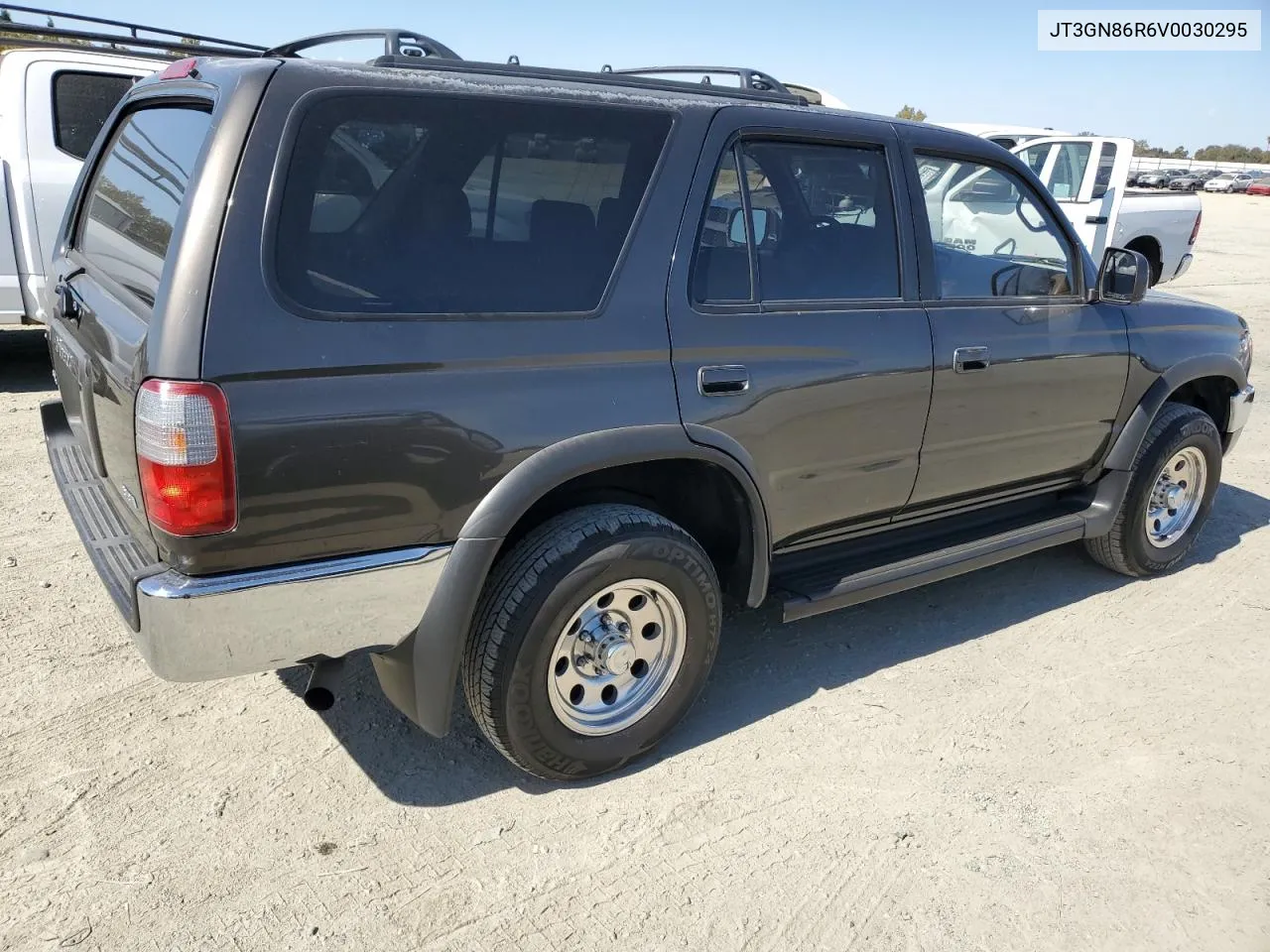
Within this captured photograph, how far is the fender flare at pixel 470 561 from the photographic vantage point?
8.30 feet

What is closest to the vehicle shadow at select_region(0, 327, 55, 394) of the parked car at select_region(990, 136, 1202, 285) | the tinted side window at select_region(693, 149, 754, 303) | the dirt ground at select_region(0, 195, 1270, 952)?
the dirt ground at select_region(0, 195, 1270, 952)

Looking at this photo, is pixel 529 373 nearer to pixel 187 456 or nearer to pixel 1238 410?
pixel 187 456

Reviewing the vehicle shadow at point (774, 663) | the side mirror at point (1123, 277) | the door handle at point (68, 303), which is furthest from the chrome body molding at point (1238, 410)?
the door handle at point (68, 303)

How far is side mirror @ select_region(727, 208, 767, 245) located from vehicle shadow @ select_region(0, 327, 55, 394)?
18.5 ft

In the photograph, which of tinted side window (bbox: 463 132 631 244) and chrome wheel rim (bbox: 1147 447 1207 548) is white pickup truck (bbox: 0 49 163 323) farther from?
chrome wheel rim (bbox: 1147 447 1207 548)

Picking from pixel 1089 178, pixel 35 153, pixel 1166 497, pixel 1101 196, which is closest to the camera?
pixel 1166 497

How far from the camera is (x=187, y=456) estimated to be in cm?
220

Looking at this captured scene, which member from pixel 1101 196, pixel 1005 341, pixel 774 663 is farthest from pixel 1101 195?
pixel 774 663

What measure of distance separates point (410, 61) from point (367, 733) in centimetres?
197

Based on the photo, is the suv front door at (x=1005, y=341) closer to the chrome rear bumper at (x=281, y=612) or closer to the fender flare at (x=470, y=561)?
the fender flare at (x=470, y=561)

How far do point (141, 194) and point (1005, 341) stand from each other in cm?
288

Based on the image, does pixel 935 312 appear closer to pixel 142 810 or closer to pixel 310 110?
pixel 310 110

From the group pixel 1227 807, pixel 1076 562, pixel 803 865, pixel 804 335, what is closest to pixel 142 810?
pixel 803 865

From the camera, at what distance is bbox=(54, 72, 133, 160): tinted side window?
6.62 m
